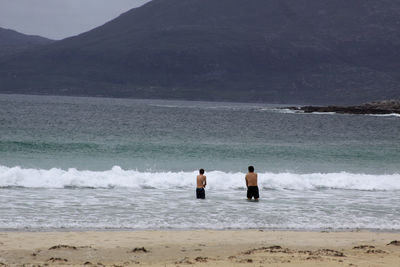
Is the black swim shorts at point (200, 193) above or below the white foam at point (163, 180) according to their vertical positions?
below

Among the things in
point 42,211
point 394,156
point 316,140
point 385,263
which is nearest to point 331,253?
point 385,263

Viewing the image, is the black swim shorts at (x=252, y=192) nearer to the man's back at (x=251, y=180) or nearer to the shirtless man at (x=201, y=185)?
the man's back at (x=251, y=180)

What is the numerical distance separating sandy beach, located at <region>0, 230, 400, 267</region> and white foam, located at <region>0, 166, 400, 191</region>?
8.20 m

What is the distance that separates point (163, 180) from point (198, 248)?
1075 centimetres

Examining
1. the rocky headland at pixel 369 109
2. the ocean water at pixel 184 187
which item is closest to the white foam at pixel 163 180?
the ocean water at pixel 184 187

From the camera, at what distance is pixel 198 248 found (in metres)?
12.8

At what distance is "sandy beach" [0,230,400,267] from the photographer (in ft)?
37.7

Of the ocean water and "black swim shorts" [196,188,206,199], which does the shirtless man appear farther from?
the ocean water

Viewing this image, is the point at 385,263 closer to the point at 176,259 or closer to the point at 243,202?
the point at 176,259

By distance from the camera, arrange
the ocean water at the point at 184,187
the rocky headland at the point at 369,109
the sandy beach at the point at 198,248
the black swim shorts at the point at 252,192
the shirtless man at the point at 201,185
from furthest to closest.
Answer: the rocky headland at the point at 369,109 < the black swim shorts at the point at 252,192 < the shirtless man at the point at 201,185 < the ocean water at the point at 184,187 < the sandy beach at the point at 198,248

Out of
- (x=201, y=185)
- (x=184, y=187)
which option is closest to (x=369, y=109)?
(x=184, y=187)

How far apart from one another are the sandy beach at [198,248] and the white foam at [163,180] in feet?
26.9

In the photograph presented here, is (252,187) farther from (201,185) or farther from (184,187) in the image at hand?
(184,187)

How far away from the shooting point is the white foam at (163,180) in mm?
21875
